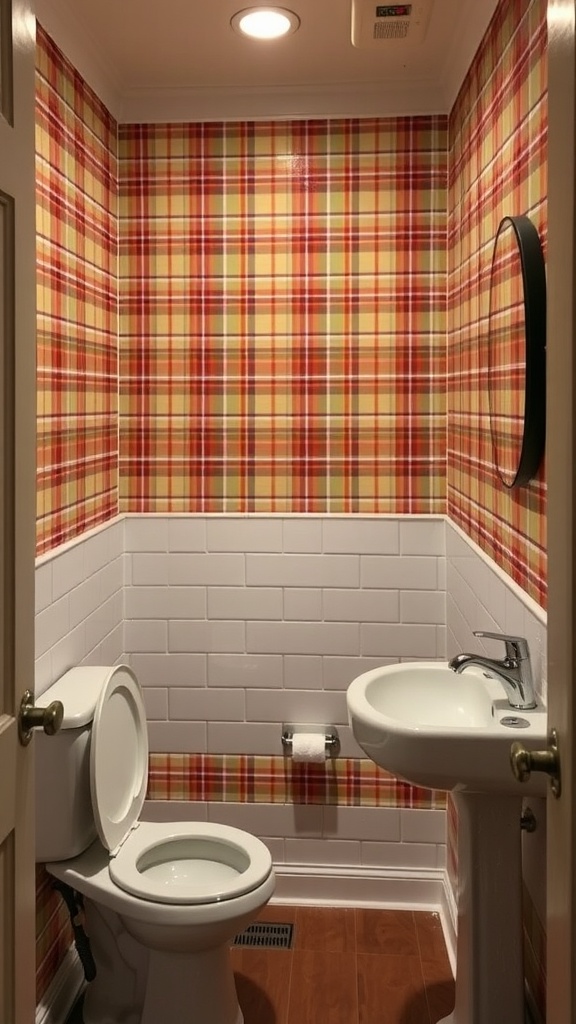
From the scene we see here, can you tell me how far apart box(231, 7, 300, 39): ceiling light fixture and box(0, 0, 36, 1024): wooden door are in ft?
4.17

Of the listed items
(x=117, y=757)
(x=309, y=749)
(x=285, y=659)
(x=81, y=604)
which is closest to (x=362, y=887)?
(x=309, y=749)

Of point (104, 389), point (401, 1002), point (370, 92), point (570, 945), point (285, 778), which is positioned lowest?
point (401, 1002)

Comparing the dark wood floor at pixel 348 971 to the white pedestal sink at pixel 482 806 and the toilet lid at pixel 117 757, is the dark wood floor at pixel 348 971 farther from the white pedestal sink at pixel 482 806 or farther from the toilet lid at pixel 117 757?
the toilet lid at pixel 117 757

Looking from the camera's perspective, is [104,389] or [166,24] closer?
[166,24]

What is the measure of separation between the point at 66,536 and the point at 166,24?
1442mm

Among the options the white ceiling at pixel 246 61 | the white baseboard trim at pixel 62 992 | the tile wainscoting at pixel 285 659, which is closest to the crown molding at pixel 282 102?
the white ceiling at pixel 246 61

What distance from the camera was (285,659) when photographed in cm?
317

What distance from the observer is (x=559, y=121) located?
114 cm

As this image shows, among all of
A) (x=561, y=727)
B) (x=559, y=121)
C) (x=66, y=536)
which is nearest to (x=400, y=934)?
(x=66, y=536)

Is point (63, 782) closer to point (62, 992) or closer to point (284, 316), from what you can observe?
point (62, 992)

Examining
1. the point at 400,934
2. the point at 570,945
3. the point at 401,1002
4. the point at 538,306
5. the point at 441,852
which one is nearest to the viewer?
the point at 570,945

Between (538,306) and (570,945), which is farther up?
(538,306)

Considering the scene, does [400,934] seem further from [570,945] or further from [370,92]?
[370,92]

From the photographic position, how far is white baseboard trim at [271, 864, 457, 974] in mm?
3096
